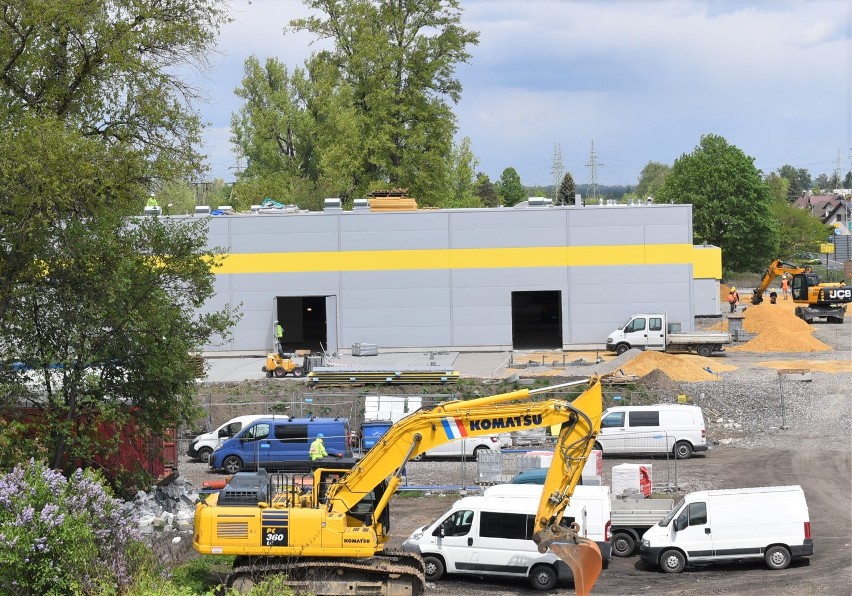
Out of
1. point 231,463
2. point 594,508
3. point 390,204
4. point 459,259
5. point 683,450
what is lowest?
point 231,463

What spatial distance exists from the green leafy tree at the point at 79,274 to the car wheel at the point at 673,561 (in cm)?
1062

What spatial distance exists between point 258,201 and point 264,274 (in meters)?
23.1

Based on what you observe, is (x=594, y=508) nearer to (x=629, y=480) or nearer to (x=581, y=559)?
(x=581, y=559)

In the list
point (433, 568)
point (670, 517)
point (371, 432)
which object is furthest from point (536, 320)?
point (433, 568)

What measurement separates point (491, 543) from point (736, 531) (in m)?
4.73

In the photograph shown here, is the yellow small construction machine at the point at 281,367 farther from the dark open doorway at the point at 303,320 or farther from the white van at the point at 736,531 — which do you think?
the white van at the point at 736,531

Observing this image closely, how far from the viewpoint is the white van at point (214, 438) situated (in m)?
31.0

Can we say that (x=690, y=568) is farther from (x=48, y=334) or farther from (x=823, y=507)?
(x=48, y=334)

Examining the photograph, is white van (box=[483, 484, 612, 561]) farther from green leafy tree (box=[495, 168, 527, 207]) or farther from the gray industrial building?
green leafy tree (box=[495, 168, 527, 207])

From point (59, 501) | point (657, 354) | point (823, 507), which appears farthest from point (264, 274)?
point (59, 501)

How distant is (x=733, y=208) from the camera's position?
8350 centimetres

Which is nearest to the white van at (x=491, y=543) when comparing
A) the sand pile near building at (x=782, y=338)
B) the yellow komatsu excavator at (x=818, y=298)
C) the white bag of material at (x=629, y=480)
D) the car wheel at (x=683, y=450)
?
the white bag of material at (x=629, y=480)

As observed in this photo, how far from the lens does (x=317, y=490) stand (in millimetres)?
17328

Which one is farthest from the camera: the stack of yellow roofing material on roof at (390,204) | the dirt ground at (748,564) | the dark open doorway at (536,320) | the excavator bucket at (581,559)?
the dark open doorway at (536,320)
